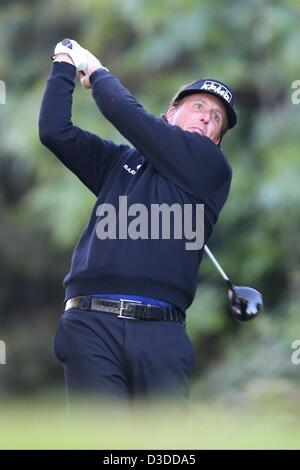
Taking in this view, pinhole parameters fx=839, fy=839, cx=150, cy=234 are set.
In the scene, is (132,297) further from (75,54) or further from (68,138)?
(75,54)

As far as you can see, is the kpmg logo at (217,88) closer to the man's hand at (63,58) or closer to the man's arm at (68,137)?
the man's arm at (68,137)

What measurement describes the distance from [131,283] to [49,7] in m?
10.2

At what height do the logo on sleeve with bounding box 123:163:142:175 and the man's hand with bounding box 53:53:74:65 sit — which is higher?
the man's hand with bounding box 53:53:74:65

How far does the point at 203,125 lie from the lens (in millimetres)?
3771

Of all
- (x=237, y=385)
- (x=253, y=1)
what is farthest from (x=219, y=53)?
(x=237, y=385)

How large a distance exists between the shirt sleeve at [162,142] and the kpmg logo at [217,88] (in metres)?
0.29

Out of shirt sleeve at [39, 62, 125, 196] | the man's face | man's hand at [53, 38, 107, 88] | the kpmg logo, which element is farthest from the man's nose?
man's hand at [53, 38, 107, 88]

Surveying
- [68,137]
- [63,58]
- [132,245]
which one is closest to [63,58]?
[63,58]

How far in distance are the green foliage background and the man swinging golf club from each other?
5.29m

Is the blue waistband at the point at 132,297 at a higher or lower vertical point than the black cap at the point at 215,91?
lower

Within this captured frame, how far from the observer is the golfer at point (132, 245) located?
10.9 feet

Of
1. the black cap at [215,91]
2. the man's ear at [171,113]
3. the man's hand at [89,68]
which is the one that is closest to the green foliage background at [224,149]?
the man's ear at [171,113]

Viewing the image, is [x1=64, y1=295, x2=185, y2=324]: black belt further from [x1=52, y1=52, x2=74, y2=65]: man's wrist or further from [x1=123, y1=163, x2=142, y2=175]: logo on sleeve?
[x1=52, y1=52, x2=74, y2=65]: man's wrist

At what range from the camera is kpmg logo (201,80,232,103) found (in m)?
3.77
